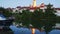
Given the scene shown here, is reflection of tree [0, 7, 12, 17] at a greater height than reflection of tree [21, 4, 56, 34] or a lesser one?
greater

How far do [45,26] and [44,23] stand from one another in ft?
0.11

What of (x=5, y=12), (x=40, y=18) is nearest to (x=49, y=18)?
(x=40, y=18)

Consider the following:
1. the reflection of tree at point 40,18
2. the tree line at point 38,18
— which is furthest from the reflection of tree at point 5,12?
the reflection of tree at point 40,18

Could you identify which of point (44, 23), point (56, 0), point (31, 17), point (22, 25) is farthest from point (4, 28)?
point (56, 0)

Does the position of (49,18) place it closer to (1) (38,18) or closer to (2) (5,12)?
(1) (38,18)

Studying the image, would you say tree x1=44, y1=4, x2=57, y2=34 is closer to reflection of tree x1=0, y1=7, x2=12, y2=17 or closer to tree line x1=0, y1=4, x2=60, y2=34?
tree line x1=0, y1=4, x2=60, y2=34

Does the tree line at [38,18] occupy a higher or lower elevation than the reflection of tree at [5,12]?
lower

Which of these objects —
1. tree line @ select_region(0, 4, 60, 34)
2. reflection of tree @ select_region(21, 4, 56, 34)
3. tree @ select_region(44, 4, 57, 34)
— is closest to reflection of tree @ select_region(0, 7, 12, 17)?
tree line @ select_region(0, 4, 60, 34)

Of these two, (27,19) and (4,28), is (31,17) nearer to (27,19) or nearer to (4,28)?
(27,19)

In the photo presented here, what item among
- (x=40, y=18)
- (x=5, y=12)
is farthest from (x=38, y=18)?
(x=5, y=12)

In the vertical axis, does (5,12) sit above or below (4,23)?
above

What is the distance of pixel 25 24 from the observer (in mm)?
1893

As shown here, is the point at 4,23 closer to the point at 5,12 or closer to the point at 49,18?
the point at 5,12

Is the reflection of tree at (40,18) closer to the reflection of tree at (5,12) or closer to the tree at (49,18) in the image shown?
the tree at (49,18)
